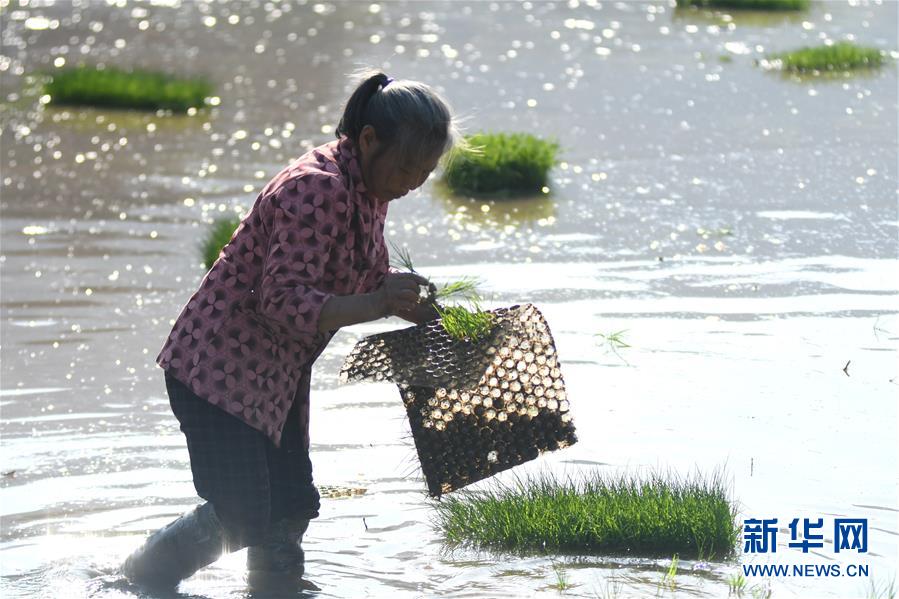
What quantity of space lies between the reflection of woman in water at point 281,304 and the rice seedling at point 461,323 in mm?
55

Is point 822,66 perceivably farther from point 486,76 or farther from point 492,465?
point 492,465

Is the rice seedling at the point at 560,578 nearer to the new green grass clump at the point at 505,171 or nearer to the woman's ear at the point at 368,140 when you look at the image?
the woman's ear at the point at 368,140

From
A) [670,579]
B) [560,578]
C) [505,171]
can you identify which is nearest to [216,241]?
[505,171]

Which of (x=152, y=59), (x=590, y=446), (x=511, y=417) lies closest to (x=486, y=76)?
(x=152, y=59)

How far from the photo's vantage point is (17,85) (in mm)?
12047

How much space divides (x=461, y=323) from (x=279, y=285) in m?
0.65

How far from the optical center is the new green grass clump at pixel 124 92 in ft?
36.6

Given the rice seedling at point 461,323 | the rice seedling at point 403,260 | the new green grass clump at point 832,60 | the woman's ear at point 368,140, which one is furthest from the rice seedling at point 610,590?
the new green grass clump at point 832,60

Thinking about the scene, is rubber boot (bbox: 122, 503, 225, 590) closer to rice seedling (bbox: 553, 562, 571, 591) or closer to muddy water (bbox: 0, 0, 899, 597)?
muddy water (bbox: 0, 0, 899, 597)

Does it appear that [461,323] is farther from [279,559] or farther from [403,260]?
[279,559]

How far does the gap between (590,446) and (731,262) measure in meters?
2.36

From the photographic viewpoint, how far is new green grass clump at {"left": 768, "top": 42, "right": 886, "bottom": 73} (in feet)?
38.7

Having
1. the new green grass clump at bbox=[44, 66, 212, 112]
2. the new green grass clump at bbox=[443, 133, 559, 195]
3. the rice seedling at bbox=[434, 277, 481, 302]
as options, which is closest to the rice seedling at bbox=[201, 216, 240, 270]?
the new green grass clump at bbox=[443, 133, 559, 195]

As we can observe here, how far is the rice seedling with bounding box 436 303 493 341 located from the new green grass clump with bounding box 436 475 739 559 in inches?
22.3
